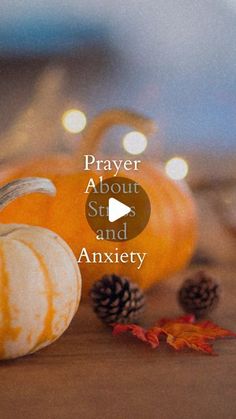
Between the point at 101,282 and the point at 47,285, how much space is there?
73 millimetres

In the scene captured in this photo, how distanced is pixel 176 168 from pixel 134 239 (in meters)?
0.09

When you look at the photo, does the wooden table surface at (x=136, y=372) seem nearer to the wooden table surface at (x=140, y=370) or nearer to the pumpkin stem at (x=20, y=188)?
the wooden table surface at (x=140, y=370)

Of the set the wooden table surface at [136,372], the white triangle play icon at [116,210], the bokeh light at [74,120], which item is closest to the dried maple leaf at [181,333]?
the wooden table surface at [136,372]

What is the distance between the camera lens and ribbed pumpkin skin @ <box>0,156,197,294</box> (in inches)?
24.5

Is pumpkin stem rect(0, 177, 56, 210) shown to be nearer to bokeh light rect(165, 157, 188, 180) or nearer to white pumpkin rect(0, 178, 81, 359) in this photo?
white pumpkin rect(0, 178, 81, 359)

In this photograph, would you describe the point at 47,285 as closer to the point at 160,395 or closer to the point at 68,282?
the point at 68,282

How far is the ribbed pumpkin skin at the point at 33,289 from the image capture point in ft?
1.79

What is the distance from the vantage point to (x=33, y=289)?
1.81 ft

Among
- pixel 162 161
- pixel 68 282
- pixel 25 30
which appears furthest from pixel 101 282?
pixel 25 30

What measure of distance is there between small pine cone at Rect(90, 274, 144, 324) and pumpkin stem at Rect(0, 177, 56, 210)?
12 centimetres

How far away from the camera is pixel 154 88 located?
0.62 m

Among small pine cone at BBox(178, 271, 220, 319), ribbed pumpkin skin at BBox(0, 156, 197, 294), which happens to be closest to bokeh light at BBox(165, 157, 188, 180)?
ribbed pumpkin skin at BBox(0, 156, 197, 294)
